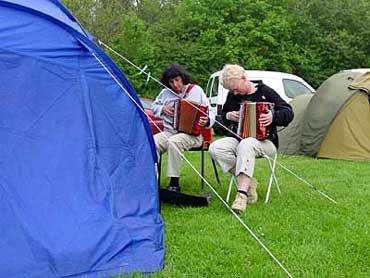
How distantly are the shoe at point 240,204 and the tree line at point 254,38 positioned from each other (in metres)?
11.2

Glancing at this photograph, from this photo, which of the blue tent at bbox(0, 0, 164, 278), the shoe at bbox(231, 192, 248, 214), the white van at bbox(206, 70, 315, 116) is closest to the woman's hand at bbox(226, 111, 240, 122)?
the shoe at bbox(231, 192, 248, 214)

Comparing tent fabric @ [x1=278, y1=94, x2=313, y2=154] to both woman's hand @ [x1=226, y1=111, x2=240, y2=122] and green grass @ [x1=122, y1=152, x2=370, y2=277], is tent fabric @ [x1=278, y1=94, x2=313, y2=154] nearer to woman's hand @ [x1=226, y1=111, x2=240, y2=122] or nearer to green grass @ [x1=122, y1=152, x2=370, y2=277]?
green grass @ [x1=122, y1=152, x2=370, y2=277]

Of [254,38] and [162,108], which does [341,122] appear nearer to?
[162,108]

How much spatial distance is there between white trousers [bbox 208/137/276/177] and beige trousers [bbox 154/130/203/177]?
32cm

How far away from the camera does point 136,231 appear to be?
10.3 ft

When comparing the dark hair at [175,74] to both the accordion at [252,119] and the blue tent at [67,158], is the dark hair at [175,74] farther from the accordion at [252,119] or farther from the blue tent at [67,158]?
the blue tent at [67,158]

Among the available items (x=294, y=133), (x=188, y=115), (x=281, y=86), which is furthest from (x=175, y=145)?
(x=281, y=86)

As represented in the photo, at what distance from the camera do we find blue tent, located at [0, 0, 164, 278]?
2793 millimetres

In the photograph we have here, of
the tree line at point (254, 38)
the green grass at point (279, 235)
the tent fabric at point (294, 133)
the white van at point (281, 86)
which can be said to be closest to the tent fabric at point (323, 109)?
the tent fabric at point (294, 133)

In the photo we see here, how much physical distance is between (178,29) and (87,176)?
47.7 feet

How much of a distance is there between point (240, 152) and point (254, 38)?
12384 mm

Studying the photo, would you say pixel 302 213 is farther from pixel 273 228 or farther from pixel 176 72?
pixel 176 72

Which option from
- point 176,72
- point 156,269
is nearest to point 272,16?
point 176,72

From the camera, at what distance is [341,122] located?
7305 millimetres
